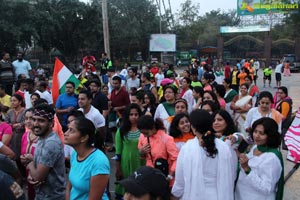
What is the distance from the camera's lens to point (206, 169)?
2.94m

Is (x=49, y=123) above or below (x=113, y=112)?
above

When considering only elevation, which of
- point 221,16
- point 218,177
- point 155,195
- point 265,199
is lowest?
point 265,199

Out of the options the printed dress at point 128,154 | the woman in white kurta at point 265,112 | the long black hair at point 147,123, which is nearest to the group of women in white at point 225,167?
the long black hair at point 147,123

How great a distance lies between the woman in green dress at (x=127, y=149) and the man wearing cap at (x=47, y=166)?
A: 1077mm

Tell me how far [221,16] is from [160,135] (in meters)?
83.7

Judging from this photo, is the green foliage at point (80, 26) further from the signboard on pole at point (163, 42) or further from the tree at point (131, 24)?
the signboard on pole at point (163, 42)

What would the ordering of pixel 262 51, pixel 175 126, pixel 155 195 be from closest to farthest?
1. pixel 155 195
2. pixel 175 126
3. pixel 262 51

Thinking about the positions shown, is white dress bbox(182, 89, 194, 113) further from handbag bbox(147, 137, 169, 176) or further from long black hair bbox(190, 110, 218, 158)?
long black hair bbox(190, 110, 218, 158)

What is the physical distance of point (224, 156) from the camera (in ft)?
9.79

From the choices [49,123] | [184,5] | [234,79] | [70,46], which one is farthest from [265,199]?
[184,5]

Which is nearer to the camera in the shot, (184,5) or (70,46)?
(70,46)

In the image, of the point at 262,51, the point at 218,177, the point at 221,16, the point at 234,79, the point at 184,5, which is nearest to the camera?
the point at 218,177

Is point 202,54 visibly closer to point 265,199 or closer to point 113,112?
point 113,112

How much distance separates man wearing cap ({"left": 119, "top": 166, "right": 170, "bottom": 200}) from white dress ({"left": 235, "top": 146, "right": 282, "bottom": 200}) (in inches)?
52.0
